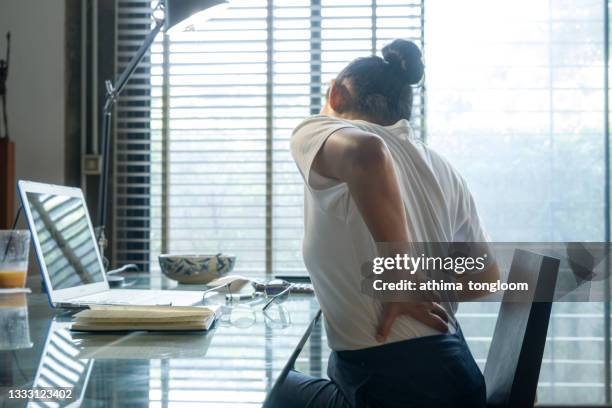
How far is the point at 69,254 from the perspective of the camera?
145 cm

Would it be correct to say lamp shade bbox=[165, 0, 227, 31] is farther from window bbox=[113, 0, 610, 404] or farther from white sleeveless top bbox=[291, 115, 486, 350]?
white sleeveless top bbox=[291, 115, 486, 350]

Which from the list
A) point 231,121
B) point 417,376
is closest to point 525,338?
point 417,376

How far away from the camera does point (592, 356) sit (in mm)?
2463

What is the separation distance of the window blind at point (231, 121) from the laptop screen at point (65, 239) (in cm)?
83

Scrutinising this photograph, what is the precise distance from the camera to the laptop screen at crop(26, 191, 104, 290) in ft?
4.40

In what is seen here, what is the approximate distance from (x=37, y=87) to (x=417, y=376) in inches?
75.4

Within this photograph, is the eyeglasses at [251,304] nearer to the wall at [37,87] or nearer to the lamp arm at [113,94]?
the lamp arm at [113,94]

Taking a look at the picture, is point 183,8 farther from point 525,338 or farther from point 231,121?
point 525,338

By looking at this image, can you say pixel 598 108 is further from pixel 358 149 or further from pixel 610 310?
pixel 358 149

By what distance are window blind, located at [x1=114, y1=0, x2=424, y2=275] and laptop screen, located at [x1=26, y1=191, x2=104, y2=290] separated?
83 centimetres

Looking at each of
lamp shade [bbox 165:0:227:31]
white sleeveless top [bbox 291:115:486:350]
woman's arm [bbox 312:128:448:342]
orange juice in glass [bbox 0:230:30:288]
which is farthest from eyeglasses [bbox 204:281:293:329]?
lamp shade [bbox 165:0:227:31]

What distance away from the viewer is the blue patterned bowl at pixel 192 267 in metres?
1.78

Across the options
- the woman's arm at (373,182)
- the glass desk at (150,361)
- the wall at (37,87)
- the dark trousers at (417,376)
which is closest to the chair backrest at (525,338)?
the dark trousers at (417,376)

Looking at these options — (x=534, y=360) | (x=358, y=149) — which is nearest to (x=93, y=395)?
(x=358, y=149)
